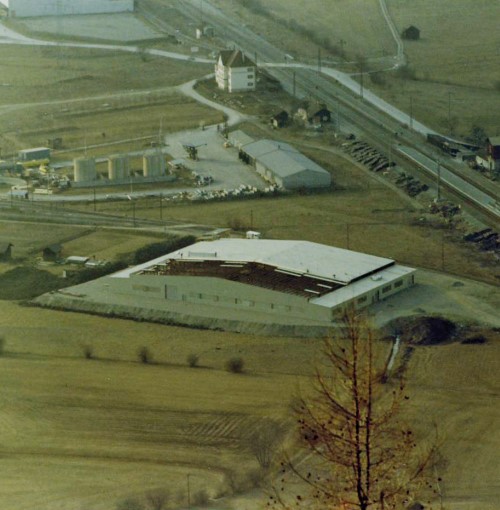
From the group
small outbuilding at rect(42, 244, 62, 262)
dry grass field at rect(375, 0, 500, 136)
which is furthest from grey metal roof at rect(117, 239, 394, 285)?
dry grass field at rect(375, 0, 500, 136)

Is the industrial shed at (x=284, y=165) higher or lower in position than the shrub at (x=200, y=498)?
lower

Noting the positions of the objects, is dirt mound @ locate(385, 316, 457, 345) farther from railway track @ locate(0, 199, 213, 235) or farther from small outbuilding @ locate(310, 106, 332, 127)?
small outbuilding @ locate(310, 106, 332, 127)

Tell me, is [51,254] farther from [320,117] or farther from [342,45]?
[342,45]

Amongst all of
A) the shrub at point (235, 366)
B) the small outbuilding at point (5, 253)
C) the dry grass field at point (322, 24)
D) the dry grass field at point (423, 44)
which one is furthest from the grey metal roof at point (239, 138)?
the shrub at point (235, 366)

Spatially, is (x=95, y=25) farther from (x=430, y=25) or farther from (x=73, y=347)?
(x=73, y=347)

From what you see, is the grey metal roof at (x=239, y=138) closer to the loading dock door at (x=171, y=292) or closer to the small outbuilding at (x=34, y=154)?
the small outbuilding at (x=34, y=154)

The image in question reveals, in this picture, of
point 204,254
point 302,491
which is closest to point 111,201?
point 204,254
